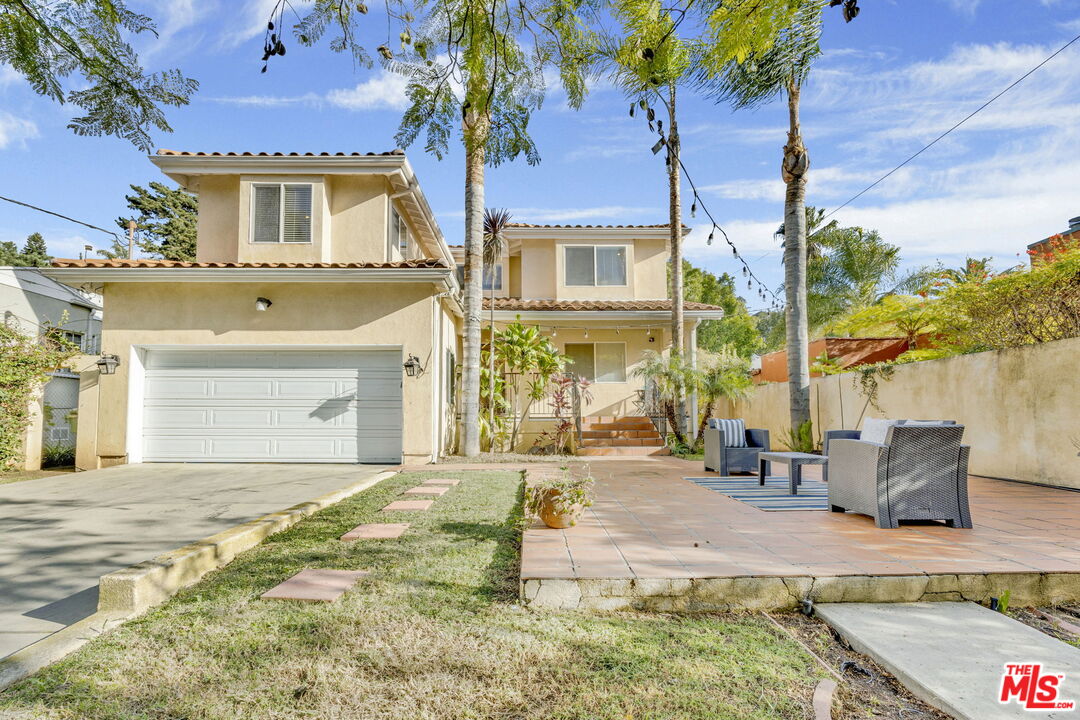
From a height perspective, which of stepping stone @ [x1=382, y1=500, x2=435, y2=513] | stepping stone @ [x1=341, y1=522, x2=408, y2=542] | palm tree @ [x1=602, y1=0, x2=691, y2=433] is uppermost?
palm tree @ [x1=602, y1=0, x2=691, y2=433]

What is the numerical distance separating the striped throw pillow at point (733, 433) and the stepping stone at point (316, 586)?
6745 millimetres

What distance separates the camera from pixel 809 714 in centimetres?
217

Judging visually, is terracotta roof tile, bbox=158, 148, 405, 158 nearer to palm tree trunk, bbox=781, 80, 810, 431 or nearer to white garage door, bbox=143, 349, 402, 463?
white garage door, bbox=143, 349, 402, 463

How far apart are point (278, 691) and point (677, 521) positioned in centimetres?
361

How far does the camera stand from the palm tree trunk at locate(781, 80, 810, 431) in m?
10.8

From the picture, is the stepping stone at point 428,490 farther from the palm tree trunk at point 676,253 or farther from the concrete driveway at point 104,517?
the palm tree trunk at point 676,253

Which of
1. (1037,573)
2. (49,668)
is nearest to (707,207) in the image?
(1037,573)

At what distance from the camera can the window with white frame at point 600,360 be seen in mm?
16594

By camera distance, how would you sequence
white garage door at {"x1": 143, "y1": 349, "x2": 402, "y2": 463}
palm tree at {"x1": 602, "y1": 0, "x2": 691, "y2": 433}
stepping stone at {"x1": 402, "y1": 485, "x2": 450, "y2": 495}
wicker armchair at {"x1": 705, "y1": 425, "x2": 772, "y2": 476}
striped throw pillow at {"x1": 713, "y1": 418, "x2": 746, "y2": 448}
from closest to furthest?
palm tree at {"x1": 602, "y1": 0, "x2": 691, "y2": 433} < stepping stone at {"x1": 402, "y1": 485, "x2": 450, "y2": 495} < wicker armchair at {"x1": 705, "y1": 425, "x2": 772, "y2": 476} < striped throw pillow at {"x1": 713, "y1": 418, "x2": 746, "y2": 448} < white garage door at {"x1": 143, "y1": 349, "x2": 402, "y2": 463}

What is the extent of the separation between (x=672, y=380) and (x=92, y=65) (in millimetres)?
11589

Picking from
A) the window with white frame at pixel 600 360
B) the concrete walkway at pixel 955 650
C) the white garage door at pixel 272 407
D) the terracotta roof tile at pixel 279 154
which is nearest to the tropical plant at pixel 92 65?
the concrete walkway at pixel 955 650

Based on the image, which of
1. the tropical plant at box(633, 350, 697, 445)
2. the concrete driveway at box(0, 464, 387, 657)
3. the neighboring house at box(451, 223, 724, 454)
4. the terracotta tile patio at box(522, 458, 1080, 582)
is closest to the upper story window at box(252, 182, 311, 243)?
the concrete driveway at box(0, 464, 387, 657)

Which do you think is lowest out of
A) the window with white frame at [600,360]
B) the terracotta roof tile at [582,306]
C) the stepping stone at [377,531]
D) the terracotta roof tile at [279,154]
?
the stepping stone at [377,531]
